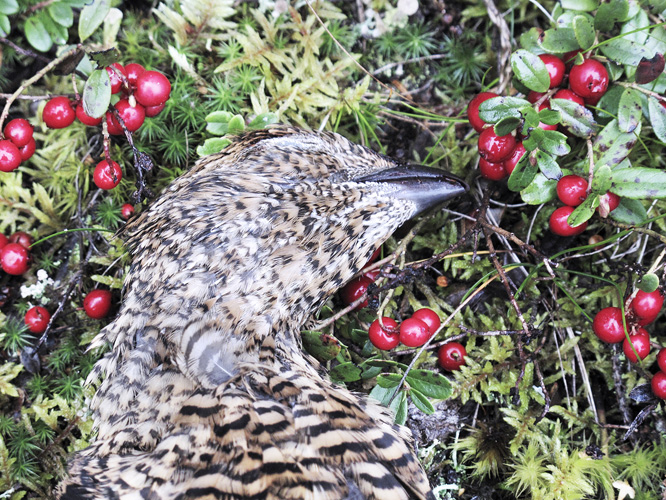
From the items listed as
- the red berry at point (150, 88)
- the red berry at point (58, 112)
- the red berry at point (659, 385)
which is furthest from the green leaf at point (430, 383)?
the red berry at point (58, 112)

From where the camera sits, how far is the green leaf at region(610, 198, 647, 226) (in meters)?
3.16

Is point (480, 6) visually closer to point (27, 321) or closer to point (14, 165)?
point (14, 165)

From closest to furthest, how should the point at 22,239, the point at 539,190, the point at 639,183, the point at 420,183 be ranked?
the point at 639,183, the point at 420,183, the point at 539,190, the point at 22,239

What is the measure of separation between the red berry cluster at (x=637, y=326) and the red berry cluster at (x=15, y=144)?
3657 millimetres

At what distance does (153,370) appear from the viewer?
278 cm

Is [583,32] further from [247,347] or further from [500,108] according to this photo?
[247,347]

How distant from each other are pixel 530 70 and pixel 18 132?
3.11 m

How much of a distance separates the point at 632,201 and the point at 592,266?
2.06 ft

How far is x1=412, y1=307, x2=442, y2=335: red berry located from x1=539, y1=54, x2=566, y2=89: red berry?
159 centimetres

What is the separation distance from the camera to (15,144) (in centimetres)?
346

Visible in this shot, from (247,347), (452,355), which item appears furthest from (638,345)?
(247,347)

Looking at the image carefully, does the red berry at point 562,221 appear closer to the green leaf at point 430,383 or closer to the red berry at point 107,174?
the green leaf at point 430,383

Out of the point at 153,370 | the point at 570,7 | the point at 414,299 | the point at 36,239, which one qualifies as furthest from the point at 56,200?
the point at 570,7

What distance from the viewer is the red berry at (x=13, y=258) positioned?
145 inches
